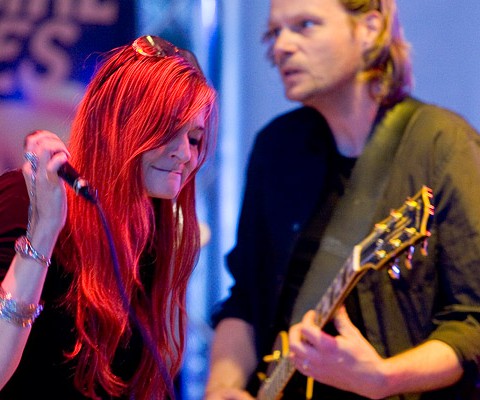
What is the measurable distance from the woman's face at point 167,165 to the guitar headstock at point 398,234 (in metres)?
0.42

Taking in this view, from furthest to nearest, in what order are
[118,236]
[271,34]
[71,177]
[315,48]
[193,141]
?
[271,34], [315,48], [193,141], [118,236], [71,177]

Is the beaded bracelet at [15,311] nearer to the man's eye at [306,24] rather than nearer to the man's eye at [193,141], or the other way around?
the man's eye at [193,141]

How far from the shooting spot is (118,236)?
1472 mm

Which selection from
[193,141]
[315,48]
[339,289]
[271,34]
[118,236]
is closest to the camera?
[118,236]

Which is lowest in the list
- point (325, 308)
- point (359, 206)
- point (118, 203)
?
point (325, 308)

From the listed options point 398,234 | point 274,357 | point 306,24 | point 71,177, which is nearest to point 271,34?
point 306,24

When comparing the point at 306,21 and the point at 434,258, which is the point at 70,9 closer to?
the point at 306,21

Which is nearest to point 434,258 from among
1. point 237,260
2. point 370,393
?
point 370,393

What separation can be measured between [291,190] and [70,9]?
896mm

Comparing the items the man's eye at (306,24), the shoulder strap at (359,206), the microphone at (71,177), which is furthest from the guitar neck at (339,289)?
the microphone at (71,177)

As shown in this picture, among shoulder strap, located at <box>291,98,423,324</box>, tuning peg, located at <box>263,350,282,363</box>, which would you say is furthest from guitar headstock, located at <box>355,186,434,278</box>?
tuning peg, located at <box>263,350,282,363</box>

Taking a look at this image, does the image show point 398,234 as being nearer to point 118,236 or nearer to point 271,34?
point 118,236

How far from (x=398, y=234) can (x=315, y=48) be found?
0.53 metres

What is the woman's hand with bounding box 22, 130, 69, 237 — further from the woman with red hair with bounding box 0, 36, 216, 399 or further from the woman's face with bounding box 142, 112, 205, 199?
the woman's face with bounding box 142, 112, 205, 199
